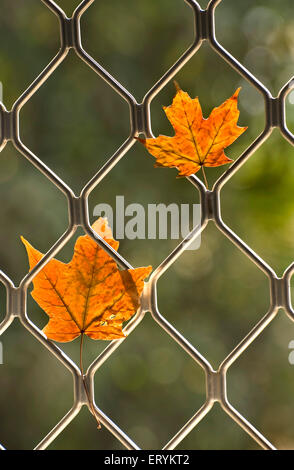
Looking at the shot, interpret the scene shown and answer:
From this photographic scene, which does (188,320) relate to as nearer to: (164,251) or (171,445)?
(164,251)

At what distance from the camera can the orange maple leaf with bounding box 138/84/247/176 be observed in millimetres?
393

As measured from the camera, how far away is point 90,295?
40cm

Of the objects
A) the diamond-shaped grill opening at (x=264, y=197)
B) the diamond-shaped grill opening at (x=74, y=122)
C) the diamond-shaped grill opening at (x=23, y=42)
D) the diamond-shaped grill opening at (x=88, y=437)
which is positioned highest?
the diamond-shaped grill opening at (x=23, y=42)

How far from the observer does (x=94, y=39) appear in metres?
1.23

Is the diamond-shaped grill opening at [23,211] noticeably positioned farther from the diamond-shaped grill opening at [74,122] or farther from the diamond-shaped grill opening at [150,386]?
the diamond-shaped grill opening at [150,386]

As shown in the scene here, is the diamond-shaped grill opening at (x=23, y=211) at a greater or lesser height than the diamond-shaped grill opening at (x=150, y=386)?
greater

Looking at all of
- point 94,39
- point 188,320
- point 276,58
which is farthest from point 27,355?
point 276,58

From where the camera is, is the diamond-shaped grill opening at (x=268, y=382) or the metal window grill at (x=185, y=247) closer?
the metal window grill at (x=185, y=247)

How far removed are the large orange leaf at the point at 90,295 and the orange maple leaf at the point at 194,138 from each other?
3.2 inches

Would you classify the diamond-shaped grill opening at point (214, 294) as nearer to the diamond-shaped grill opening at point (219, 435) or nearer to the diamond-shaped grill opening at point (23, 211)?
the diamond-shaped grill opening at point (219, 435)

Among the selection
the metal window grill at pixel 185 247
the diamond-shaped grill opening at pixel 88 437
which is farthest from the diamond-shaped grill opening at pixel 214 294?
the metal window grill at pixel 185 247

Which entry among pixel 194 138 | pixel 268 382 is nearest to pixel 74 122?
pixel 268 382

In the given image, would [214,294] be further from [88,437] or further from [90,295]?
[90,295]

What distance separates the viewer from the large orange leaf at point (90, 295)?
40 centimetres
